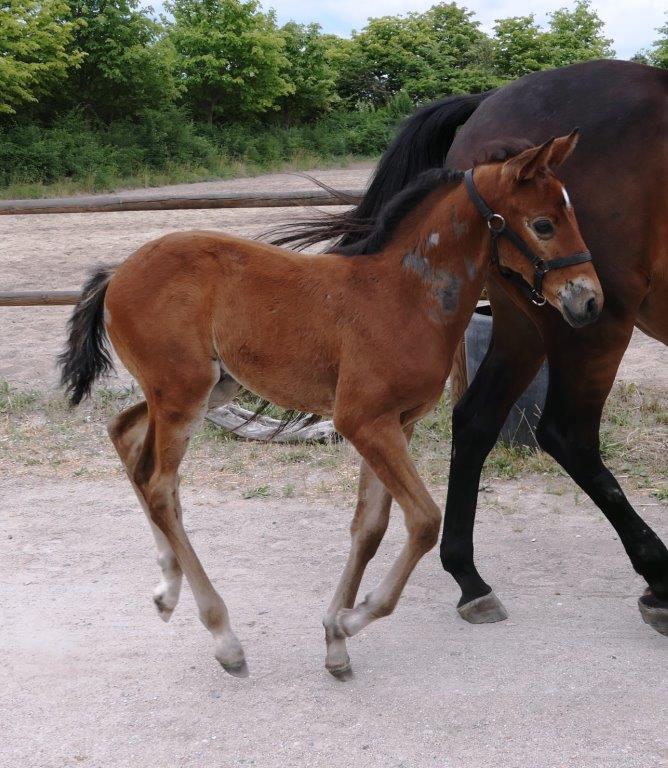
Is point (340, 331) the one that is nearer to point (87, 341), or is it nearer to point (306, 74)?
point (87, 341)

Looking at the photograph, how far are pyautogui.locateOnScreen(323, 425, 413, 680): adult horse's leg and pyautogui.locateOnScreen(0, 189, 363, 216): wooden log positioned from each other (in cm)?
304

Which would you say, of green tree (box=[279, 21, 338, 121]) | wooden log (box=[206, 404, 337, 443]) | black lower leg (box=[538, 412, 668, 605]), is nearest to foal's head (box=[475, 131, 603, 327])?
black lower leg (box=[538, 412, 668, 605])

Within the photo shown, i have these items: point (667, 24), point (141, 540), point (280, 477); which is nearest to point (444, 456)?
point (280, 477)

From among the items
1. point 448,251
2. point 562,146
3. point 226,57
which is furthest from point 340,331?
point 226,57

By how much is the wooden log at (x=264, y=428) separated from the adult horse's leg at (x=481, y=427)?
5.85ft

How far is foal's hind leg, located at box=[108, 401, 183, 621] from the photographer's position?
2941 millimetres

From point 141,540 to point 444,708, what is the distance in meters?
1.86

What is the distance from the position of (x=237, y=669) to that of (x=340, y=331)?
1081 mm

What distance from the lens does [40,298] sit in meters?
6.26

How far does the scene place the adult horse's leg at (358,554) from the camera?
2795 mm

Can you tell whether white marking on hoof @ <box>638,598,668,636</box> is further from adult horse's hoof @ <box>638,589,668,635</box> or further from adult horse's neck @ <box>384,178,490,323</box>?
adult horse's neck @ <box>384,178,490,323</box>

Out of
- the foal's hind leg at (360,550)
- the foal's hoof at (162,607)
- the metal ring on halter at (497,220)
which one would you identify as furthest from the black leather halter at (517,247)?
the foal's hoof at (162,607)

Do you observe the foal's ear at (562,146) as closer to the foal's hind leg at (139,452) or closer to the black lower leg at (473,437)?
the black lower leg at (473,437)

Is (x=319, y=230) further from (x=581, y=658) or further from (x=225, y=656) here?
(x=581, y=658)
